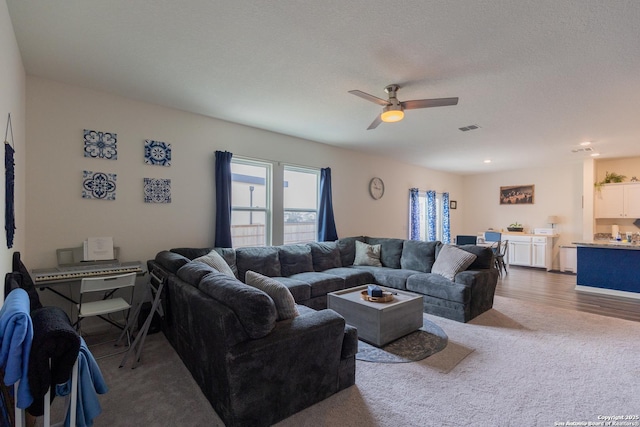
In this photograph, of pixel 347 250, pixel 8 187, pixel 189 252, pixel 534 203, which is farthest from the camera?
pixel 534 203

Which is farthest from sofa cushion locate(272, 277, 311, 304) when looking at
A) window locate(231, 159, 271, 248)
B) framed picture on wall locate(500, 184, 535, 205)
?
framed picture on wall locate(500, 184, 535, 205)

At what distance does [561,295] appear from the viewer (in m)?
4.99

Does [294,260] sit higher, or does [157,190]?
[157,190]

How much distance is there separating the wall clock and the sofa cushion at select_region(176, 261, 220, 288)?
461 centimetres

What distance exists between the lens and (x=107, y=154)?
3355 millimetres

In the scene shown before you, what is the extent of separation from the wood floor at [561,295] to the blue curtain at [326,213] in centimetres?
306

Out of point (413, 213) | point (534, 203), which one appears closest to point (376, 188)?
point (413, 213)

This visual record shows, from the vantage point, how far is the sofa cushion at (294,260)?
170 inches

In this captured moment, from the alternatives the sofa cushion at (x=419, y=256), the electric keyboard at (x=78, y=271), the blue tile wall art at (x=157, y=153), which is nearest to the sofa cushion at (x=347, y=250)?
the sofa cushion at (x=419, y=256)

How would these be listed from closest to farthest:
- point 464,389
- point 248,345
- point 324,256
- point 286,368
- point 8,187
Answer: point 248,345
point 286,368
point 8,187
point 464,389
point 324,256

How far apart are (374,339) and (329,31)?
2.76 meters

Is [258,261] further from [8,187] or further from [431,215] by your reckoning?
[431,215]

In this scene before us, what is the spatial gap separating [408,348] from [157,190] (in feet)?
11.2

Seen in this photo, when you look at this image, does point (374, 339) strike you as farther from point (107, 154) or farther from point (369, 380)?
point (107, 154)
